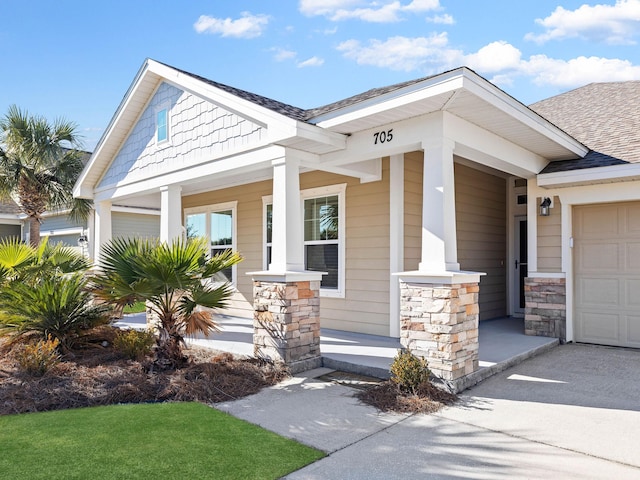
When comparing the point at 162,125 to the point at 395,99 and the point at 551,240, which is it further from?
the point at 551,240

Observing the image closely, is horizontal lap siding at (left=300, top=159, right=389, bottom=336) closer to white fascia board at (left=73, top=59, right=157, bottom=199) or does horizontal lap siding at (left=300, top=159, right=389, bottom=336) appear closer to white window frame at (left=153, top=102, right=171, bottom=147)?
white window frame at (left=153, top=102, right=171, bottom=147)

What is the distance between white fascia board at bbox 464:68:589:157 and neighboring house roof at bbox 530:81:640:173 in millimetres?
559

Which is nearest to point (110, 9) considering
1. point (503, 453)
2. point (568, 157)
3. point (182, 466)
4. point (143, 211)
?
point (143, 211)

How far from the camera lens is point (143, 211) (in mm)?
16266

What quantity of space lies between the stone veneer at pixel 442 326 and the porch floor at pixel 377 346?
1.63 ft

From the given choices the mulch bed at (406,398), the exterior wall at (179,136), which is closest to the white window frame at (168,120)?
the exterior wall at (179,136)

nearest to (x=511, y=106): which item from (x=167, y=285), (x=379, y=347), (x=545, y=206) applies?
(x=545, y=206)

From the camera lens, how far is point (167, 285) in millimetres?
5457

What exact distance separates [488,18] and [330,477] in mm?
9789

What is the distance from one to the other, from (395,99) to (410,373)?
303cm

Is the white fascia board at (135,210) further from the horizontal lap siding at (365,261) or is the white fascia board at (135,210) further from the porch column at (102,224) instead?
the horizontal lap siding at (365,261)

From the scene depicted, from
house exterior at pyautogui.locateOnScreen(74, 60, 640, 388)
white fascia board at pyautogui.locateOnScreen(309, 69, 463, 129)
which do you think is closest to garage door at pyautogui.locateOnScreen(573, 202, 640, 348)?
house exterior at pyautogui.locateOnScreen(74, 60, 640, 388)

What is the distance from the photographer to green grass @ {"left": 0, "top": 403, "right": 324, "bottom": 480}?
10.6 feet

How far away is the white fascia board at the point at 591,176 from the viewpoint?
667cm
